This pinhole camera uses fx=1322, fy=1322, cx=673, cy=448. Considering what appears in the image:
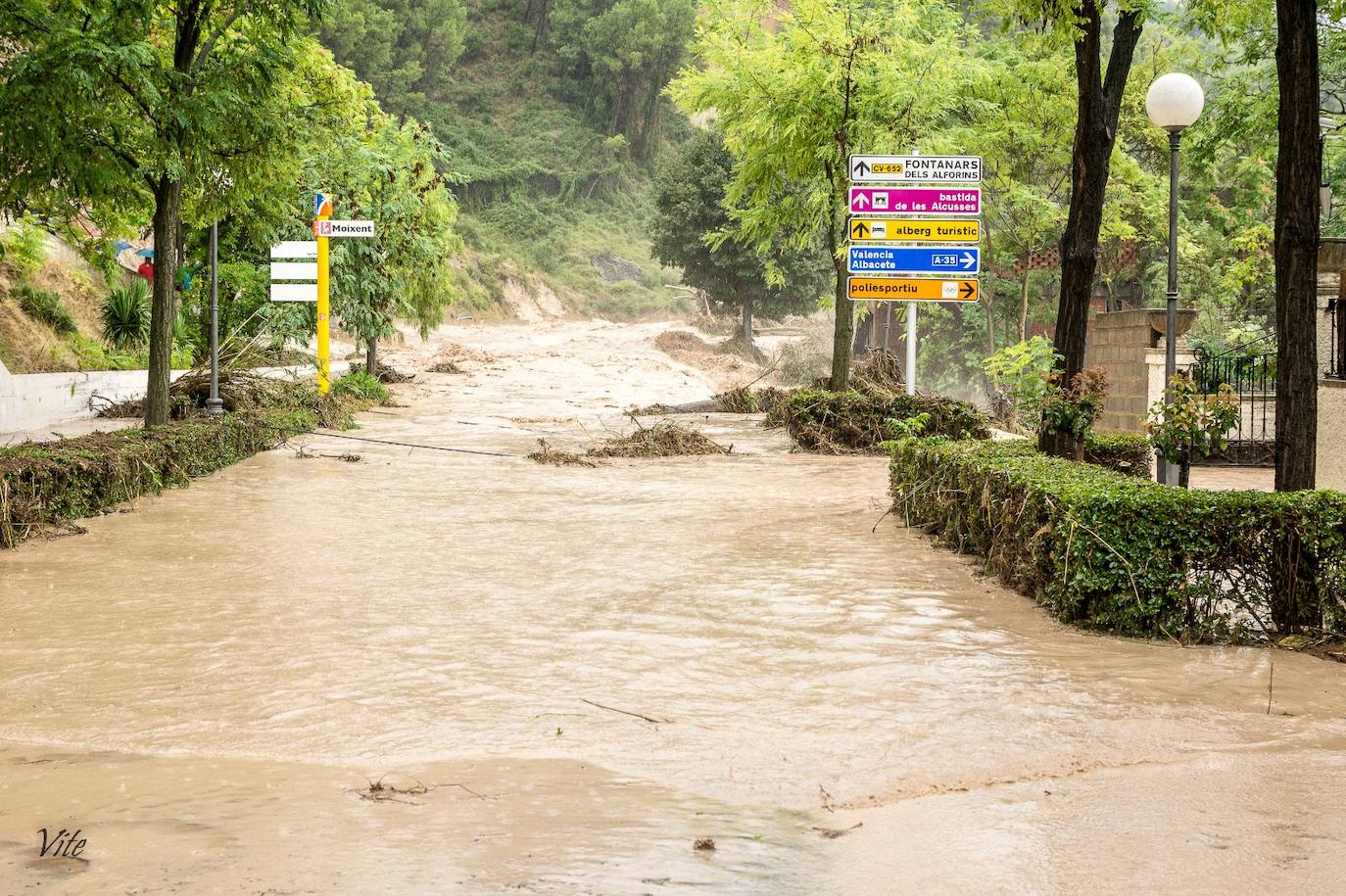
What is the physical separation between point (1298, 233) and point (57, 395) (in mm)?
18202

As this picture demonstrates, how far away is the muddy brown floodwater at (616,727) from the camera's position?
456 cm

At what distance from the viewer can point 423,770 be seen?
5.57 meters

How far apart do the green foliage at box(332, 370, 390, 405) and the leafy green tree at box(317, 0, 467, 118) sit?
38.2m

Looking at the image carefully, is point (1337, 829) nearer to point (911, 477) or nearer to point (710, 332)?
point (911, 477)

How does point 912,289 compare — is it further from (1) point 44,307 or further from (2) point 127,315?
(1) point 44,307

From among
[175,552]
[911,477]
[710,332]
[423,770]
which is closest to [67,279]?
[175,552]

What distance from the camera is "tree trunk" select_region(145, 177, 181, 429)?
14.6 metres

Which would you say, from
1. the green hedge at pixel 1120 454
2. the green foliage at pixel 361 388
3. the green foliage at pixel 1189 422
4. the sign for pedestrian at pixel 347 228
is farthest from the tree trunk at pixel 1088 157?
the green foliage at pixel 361 388

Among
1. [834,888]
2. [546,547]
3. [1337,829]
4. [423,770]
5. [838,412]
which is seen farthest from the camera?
[838,412]

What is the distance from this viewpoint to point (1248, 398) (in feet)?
69.5

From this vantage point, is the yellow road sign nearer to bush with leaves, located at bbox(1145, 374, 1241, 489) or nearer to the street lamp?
the street lamp

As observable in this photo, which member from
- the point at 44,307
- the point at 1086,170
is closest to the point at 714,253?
the point at 44,307

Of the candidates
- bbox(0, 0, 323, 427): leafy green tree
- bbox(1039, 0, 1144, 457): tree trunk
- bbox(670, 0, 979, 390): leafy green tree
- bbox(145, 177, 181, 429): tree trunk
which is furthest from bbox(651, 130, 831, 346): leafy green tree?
bbox(1039, 0, 1144, 457): tree trunk

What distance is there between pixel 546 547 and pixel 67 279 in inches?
815
